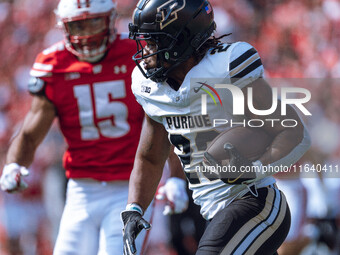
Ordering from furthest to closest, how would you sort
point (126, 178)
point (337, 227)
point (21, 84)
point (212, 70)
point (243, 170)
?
point (21, 84), point (337, 227), point (126, 178), point (212, 70), point (243, 170)

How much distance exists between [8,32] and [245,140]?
581 centimetres

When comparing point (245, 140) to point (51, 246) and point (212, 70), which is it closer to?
point (212, 70)

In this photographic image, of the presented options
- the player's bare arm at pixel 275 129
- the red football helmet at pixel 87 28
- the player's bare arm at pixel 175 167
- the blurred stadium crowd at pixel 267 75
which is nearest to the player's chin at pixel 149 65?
the player's bare arm at pixel 275 129

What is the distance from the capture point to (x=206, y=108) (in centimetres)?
276

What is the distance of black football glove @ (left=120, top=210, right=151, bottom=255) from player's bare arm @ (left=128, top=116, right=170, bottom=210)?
13 centimetres

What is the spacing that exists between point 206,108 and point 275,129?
303 mm

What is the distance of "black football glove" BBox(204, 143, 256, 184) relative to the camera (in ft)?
8.16

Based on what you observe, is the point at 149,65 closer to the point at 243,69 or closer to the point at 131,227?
the point at 243,69

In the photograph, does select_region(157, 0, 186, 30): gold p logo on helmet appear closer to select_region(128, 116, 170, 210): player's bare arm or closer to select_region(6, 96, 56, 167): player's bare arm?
select_region(128, 116, 170, 210): player's bare arm

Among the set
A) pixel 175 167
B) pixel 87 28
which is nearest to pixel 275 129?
pixel 175 167

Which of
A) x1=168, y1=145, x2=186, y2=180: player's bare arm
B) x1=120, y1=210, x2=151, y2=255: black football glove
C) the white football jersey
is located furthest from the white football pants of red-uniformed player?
the white football jersey

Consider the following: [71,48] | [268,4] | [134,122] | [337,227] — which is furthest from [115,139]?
[268,4]

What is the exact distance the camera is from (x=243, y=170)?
2498mm

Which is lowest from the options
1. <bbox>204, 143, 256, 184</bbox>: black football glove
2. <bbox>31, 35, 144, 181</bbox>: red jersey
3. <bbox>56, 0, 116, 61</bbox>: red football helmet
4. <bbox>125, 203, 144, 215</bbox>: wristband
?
<bbox>31, 35, 144, 181</bbox>: red jersey
